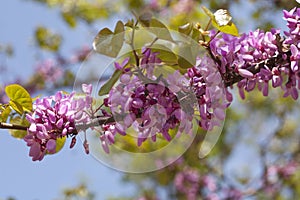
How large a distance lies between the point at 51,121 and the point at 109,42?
0.32 metres

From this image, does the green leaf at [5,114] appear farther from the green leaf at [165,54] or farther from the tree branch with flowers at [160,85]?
the green leaf at [165,54]

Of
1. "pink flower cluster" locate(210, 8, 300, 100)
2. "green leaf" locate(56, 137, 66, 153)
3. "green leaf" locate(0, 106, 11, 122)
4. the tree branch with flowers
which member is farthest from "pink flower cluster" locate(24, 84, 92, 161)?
"pink flower cluster" locate(210, 8, 300, 100)

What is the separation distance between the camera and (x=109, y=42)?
1.43m

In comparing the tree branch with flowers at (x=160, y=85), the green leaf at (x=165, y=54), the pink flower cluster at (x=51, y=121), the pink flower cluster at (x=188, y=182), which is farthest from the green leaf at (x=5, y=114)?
the pink flower cluster at (x=188, y=182)

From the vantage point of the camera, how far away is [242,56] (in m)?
1.34

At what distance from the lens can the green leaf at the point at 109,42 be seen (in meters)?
1.42

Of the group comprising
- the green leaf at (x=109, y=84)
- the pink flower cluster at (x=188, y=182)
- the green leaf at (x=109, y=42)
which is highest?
the pink flower cluster at (x=188, y=182)

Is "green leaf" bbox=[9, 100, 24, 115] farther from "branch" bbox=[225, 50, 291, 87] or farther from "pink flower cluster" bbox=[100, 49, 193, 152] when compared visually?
"branch" bbox=[225, 50, 291, 87]

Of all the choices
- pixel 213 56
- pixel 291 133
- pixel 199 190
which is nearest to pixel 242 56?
pixel 213 56

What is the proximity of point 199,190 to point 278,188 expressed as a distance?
855 mm

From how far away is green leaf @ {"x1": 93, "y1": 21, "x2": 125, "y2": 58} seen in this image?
142cm

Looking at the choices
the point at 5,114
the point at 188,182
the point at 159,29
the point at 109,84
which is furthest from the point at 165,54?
the point at 188,182

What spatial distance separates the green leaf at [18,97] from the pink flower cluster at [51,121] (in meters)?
0.05

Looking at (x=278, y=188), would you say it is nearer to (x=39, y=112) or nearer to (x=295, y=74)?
(x=295, y=74)
